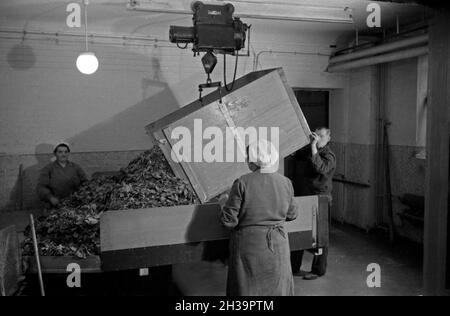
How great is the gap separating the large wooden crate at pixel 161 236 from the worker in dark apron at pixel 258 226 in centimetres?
31

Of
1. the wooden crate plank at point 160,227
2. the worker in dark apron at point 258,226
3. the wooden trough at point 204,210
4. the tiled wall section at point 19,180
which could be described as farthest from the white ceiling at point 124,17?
the wooden crate plank at point 160,227

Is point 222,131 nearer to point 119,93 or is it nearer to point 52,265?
point 52,265

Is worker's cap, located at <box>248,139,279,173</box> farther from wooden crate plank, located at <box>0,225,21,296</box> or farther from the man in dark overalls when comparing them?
wooden crate plank, located at <box>0,225,21,296</box>

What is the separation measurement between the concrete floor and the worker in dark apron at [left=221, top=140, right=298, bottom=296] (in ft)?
5.11

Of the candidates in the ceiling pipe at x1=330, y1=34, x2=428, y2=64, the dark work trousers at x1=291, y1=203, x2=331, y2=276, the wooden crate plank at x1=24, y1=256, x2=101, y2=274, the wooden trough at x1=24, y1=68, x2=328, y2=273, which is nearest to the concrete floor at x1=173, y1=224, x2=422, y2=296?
the dark work trousers at x1=291, y1=203, x2=331, y2=276

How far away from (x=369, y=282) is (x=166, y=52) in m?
4.53

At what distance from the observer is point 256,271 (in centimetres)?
325

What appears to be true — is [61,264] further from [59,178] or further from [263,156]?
[59,178]

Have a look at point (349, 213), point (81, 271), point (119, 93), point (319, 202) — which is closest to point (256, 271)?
point (319, 202)

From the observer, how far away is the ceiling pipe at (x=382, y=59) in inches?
215

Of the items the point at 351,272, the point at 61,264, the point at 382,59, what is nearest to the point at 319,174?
the point at 351,272

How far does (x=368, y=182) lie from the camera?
23.5 feet

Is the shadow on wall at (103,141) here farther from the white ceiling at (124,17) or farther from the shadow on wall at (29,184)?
the white ceiling at (124,17)

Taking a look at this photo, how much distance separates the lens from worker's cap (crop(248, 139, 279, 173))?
3229mm
